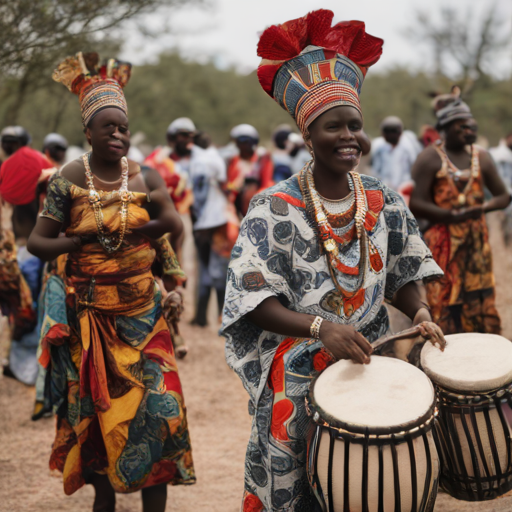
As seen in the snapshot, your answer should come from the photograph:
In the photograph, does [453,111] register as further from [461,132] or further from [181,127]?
[181,127]

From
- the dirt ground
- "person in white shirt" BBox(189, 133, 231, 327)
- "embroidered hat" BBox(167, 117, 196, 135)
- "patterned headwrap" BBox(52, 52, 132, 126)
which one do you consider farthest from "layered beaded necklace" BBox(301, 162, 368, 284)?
"embroidered hat" BBox(167, 117, 196, 135)

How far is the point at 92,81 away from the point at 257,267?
5.78 ft

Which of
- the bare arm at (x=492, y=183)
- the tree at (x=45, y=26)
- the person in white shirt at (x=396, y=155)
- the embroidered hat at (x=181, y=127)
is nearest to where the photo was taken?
the bare arm at (x=492, y=183)

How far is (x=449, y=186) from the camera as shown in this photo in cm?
541

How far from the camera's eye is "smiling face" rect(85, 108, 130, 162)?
3730 mm

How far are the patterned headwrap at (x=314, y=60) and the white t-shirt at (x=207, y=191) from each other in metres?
6.09

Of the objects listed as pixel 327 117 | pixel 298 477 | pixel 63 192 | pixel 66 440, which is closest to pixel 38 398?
pixel 66 440

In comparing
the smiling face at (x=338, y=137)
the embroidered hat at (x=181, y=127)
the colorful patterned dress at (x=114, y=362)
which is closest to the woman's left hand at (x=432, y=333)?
the smiling face at (x=338, y=137)

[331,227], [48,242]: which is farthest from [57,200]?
[331,227]

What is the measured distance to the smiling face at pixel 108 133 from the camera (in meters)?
3.73

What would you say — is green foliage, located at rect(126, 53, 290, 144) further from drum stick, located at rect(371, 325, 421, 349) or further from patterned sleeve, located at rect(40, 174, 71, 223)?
drum stick, located at rect(371, 325, 421, 349)

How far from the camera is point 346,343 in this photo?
2.46m

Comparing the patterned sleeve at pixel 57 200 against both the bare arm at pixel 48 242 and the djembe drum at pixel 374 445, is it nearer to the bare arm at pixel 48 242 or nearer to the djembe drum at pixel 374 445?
the bare arm at pixel 48 242

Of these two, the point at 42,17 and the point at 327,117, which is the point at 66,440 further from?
the point at 42,17
